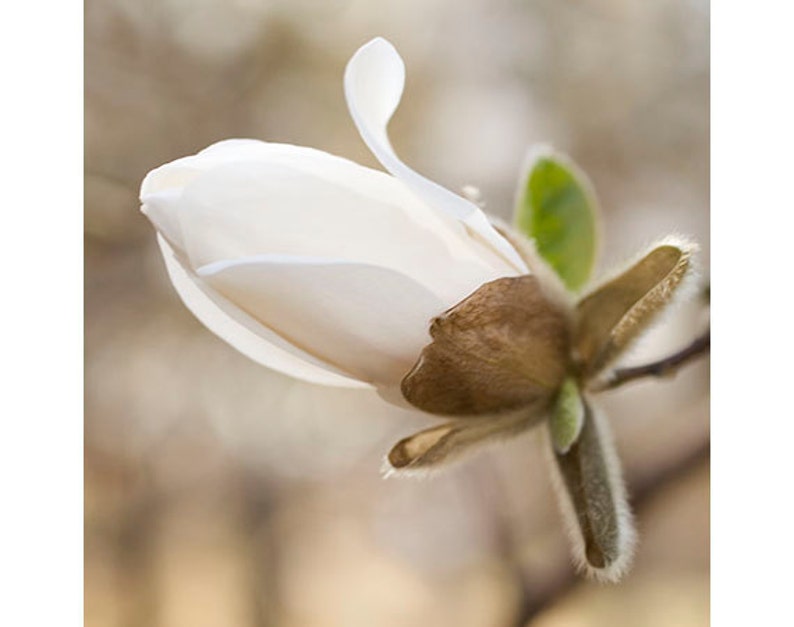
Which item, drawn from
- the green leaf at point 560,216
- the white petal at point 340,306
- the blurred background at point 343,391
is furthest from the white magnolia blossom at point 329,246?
the blurred background at point 343,391

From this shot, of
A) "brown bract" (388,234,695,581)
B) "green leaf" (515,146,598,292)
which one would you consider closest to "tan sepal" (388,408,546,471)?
"brown bract" (388,234,695,581)

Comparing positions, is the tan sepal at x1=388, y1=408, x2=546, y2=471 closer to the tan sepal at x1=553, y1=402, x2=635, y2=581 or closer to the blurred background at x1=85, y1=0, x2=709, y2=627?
the tan sepal at x1=553, y1=402, x2=635, y2=581

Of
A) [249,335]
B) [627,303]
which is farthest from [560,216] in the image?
[249,335]

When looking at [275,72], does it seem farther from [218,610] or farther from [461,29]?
[218,610]

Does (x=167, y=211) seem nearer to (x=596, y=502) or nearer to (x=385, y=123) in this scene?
(x=385, y=123)

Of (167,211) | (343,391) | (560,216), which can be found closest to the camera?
(167,211)

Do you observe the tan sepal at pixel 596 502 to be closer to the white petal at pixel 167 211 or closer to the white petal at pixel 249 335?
the white petal at pixel 249 335

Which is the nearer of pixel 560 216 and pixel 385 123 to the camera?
pixel 385 123
